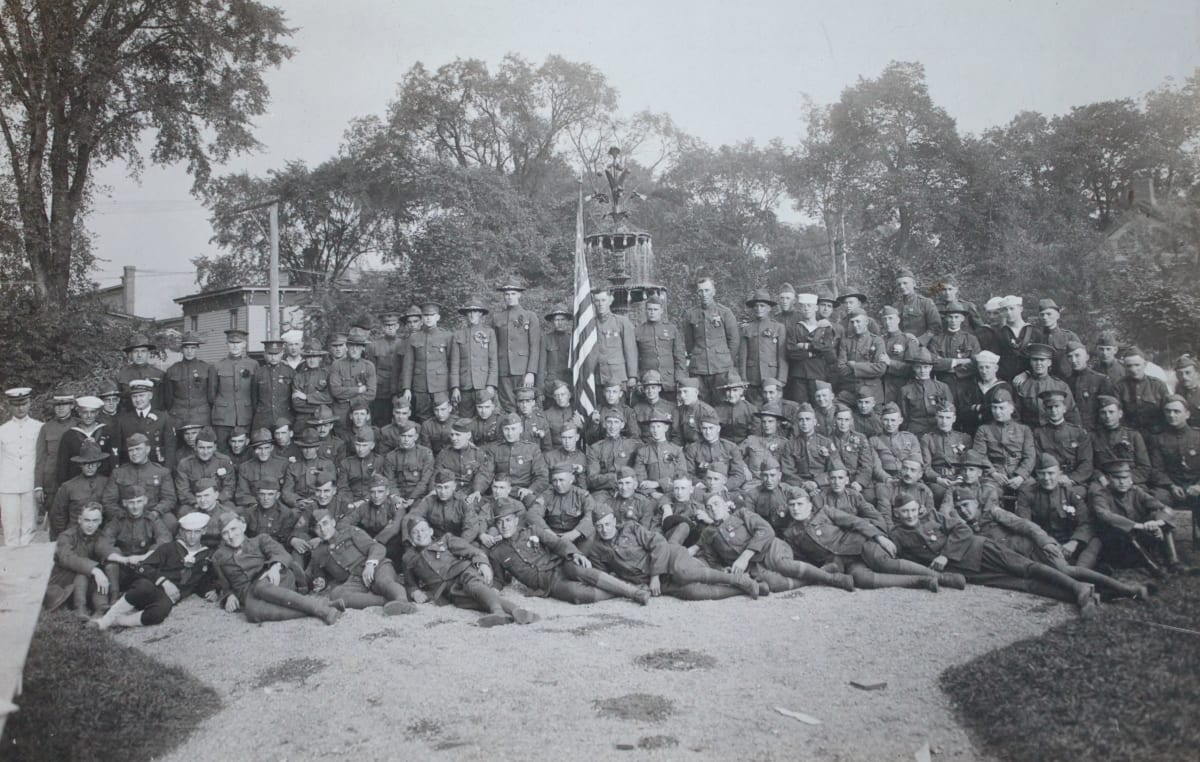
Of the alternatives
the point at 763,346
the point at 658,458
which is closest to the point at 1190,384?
the point at 763,346

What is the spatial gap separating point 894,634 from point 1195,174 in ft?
16.6

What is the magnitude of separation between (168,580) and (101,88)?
6245 millimetres

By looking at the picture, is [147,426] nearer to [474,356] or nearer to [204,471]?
[204,471]

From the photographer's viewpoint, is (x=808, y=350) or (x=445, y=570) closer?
(x=445, y=570)

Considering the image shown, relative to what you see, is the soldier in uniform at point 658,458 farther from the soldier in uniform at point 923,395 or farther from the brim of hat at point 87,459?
the brim of hat at point 87,459

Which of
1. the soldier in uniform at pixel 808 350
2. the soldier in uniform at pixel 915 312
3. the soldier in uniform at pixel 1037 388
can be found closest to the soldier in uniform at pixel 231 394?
the soldier in uniform at pixel 808 350

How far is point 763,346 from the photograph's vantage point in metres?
10.0

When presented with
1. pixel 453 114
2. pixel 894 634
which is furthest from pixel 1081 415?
pixel 453 114

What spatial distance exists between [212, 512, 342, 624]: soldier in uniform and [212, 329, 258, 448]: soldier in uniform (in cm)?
226

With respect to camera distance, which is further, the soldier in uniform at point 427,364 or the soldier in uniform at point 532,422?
the soldier in uniform at point 427,364

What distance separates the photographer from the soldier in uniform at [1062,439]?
812 centimetres

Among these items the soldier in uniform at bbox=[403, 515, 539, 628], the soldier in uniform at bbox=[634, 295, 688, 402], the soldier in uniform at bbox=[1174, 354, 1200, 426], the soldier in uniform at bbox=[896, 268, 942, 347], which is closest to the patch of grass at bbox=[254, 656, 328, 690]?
the soldier in uniform at bbox=[403, 515, 539, 628]

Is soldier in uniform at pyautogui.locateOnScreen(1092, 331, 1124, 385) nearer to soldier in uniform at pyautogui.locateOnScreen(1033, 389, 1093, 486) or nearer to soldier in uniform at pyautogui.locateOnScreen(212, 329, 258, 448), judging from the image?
soldier in uniform at pyautogui.locateOnScreen(1033, 389, 1093, 486)

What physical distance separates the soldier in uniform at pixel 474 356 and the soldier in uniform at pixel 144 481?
3239mm
